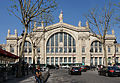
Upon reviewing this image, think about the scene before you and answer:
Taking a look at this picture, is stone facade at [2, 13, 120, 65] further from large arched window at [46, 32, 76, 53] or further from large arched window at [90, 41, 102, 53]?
large arched window at [90, 41, 102, 53]

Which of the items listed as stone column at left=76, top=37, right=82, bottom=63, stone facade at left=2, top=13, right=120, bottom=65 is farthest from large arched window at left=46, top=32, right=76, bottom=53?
stone column at left=76, top=37, right=82, bottom=63

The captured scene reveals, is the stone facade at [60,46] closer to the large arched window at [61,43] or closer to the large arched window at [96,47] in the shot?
the large arched window at [61,43]

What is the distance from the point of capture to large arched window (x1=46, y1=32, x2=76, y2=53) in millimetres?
74750

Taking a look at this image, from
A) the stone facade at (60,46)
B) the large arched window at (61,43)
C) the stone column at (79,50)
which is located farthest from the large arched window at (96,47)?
the large arched window at (61,43)

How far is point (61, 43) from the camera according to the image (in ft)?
244

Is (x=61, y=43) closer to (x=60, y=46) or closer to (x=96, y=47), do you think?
(x=60, y=46)

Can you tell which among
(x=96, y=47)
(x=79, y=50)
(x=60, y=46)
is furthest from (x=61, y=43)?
(x=96, y=47)

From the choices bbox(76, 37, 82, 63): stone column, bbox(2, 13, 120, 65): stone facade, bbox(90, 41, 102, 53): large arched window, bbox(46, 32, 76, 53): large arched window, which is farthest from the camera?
bbox(90, 41, 102, 53): large arched window

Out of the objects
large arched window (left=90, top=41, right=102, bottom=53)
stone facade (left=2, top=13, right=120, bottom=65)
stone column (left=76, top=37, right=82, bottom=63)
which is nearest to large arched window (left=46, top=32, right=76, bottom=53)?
stone facade (left=2, top=13, right=120, bottom=65)

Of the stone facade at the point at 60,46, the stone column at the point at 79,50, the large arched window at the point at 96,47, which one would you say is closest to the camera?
the stone facade at the point at 60,46

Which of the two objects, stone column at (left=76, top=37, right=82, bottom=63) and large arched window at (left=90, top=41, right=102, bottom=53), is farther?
large arched window at (left=90, top=41, right=102, bottom=53)

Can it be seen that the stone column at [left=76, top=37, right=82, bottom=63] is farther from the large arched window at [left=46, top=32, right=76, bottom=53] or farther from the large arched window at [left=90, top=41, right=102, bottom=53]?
the large arched window at [left=90, top=41, right=102, bottom=53]

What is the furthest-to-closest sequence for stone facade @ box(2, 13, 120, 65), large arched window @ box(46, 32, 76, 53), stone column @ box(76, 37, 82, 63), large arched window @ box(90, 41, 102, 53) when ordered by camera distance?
large arched window @ box(90, 41, 102, 53) < stone column @ box(76, 37, 82, 63) < large arched window @ box(46, 32, 76, 53) < stone facade @ box(2, 13, 120, 65)

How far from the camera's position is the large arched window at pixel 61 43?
74.8 meters
